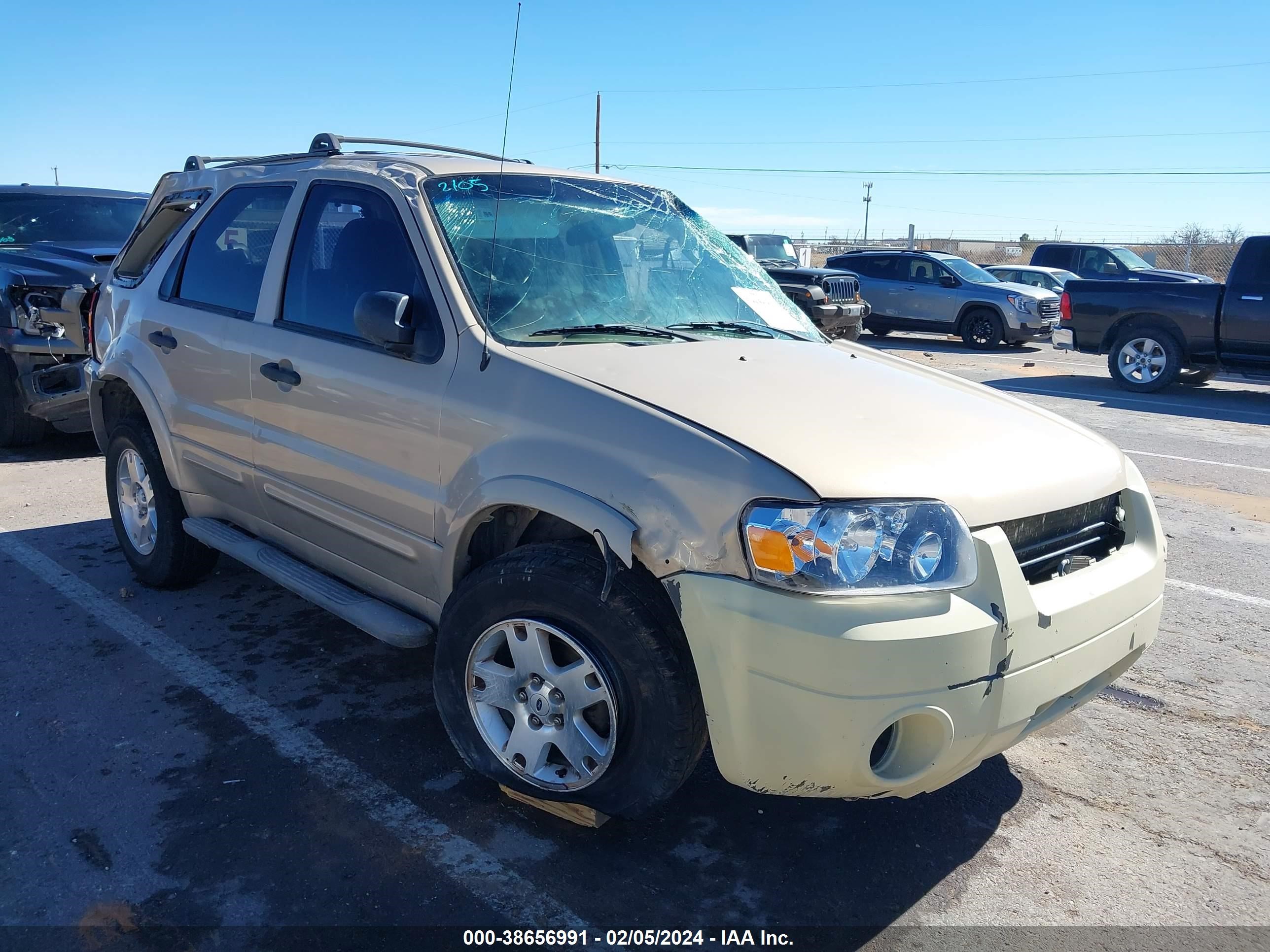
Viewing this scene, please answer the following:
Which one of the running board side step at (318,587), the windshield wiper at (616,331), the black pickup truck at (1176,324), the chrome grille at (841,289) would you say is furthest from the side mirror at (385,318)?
the chrome grille at (841,289)

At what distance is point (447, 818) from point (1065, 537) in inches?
78.4

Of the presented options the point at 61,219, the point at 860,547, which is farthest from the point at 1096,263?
the point at 860,547

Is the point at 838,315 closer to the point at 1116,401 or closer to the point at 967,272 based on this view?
the point at 1116,401

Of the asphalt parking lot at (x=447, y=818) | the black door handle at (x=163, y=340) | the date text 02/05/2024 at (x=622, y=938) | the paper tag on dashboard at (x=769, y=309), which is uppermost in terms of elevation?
the paper tag on dashboard at (x=769, y=309)

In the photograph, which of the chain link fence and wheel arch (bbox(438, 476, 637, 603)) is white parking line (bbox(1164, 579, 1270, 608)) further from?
the chain link fence

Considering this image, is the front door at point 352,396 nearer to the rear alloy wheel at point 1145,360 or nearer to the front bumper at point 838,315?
the front bumper at point 838,315

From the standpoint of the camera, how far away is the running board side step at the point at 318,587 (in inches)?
132

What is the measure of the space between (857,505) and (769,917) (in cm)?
111

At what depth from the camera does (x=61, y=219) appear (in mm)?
9227

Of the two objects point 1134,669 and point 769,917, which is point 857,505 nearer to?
point 769,917

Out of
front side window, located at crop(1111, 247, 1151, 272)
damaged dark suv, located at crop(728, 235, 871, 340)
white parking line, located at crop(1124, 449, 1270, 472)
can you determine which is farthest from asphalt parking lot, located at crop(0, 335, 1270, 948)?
front side window, located at crop(1111, 247, 1151, 272)

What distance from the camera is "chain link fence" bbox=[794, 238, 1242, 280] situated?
98.7 feet

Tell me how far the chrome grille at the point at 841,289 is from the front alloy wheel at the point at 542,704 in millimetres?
13726

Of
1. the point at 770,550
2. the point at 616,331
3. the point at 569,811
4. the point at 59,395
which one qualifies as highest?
the point at 616,331
